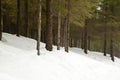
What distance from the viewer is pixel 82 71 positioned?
15.7m

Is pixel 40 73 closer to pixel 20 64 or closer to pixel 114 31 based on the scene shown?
pixel 20 64

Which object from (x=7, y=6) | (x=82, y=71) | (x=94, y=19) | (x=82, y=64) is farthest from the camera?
(x=94, y=19)

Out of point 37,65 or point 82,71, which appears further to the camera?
point 82,71

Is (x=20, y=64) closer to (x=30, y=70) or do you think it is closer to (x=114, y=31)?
(x=30, y=70)

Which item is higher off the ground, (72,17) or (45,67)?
(72,17)

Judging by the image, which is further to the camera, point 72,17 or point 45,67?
point 72,17

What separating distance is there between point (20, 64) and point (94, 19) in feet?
76.7

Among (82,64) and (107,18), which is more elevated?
(107,18)

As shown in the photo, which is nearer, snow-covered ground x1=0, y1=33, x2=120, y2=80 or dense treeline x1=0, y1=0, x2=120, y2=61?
snow-covered ground x1=0, y1=33, x2=120, y2=80

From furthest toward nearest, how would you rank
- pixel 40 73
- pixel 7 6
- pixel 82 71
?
pixel 7 6 < pixel 82 71 < pixel 40 73

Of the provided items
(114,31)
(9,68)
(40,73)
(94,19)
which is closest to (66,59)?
(40,73)

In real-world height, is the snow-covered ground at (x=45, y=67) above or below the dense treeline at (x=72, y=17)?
below

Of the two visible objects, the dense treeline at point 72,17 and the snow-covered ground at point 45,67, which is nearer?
the snow-covered ground at point 45,67

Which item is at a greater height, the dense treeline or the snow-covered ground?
the dense treeline
